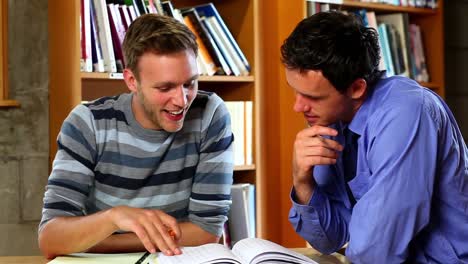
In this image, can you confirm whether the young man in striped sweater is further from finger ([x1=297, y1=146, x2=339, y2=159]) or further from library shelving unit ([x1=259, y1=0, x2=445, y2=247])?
library shelving unit ([x1=259, y1=0, x2=445, y2=247])

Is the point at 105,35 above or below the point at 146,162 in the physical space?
above

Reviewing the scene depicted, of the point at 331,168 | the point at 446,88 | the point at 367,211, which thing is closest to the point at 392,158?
the point at 367,211

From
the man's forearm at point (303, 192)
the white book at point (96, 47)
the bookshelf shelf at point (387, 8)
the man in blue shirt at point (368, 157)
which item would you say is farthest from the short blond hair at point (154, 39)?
the bookshelf shelf at point (387, 8)

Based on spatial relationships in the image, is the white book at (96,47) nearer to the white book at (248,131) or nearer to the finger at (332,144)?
the white book at (248,131)

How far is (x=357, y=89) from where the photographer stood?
4.75ft

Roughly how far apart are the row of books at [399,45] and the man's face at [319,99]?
180 cm

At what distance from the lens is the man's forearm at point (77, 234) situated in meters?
1.47

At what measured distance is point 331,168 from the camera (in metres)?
1.55

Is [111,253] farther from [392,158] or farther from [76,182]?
[392,158]

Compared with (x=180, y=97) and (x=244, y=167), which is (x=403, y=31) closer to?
(x=244, y=167)

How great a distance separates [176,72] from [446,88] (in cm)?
231

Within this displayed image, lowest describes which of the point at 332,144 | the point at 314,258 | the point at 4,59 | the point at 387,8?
the point at 314,258

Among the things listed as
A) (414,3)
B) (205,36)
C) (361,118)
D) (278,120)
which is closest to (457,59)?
(414,3)

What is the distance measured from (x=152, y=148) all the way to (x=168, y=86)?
172mm
